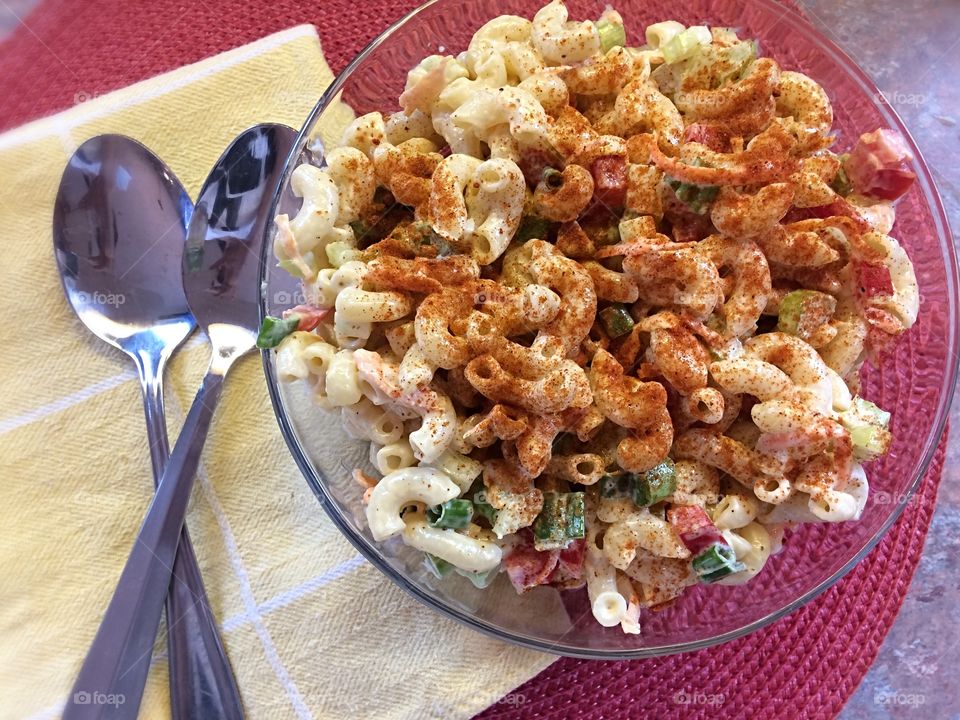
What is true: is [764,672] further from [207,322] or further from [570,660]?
[207,322]

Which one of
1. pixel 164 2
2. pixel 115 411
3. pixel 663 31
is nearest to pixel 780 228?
pixel 663 31

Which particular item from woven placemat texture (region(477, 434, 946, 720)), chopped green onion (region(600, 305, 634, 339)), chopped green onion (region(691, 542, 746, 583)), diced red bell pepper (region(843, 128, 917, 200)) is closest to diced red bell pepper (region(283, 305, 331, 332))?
chopped green onion (region(600, 305, 634, 339))

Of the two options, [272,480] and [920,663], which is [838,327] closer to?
[920,663]

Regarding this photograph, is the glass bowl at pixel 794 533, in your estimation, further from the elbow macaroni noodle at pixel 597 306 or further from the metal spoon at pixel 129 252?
the metal spoon at pixel 129 252

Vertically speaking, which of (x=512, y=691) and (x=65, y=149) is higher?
(x=65, y=149)

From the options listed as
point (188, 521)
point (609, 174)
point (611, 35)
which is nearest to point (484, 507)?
point (609, 174)

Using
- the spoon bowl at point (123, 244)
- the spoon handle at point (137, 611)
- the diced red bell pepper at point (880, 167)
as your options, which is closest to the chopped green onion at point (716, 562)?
the diced red bell pepper at point (880, 167)
